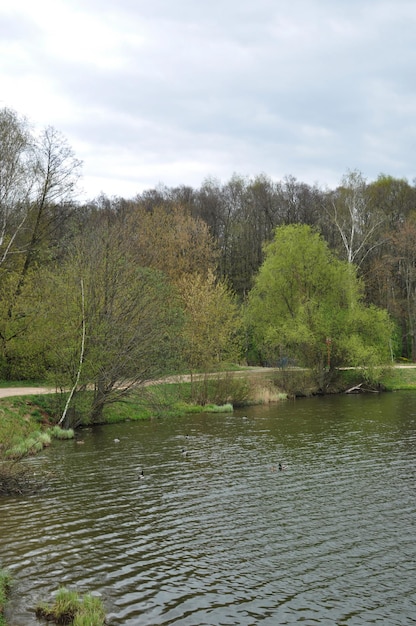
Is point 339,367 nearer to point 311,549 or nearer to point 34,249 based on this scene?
point 34,249

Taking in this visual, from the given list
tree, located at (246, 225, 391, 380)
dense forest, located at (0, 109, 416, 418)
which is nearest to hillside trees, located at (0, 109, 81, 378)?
dense forest, located at (0, 109, 416, 418)

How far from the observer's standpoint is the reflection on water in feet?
33.6

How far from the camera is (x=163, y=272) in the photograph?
42750mm

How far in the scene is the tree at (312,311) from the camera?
48.8 meters

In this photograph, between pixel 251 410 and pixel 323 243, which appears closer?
pixel 251 410

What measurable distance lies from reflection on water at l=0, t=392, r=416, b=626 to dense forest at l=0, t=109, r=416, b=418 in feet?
23.9

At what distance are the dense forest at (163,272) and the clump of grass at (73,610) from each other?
63.6 ft

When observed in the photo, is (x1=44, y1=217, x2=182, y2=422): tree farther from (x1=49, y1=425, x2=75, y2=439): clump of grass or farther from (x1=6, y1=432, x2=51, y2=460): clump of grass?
(x1=6, y1=432, x2=51, y2=460): clump of grass

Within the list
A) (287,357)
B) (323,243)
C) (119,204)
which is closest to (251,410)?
(287,357)

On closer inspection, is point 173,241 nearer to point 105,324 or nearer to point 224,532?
point 105,324

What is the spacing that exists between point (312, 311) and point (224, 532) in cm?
3680

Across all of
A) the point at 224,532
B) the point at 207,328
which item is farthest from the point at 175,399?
the point at 224,532

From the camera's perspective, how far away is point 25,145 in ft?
126

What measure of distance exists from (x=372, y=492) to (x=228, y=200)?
5833cm
